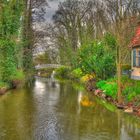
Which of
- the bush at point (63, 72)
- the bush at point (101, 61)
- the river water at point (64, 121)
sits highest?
the bush at point (101, 61)

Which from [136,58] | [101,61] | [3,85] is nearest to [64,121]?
[136,58]

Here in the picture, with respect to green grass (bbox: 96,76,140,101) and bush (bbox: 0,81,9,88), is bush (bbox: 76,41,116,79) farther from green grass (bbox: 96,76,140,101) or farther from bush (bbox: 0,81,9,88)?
bush (bbox: 0,81,9,88)

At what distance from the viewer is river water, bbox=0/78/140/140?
16.2m

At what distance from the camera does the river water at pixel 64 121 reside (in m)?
16.2

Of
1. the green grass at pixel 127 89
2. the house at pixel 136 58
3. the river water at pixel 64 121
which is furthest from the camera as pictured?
the house at pixel 136 58

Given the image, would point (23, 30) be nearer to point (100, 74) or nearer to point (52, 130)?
point (100, 74)

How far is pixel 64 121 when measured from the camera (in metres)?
19.5

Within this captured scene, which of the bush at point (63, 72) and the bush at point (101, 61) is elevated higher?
the bush at point (101, 61)

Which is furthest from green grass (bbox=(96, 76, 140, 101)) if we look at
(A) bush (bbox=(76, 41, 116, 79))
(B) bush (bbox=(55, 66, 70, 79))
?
(B) bush (bbox=(55, 66, 70, 79))

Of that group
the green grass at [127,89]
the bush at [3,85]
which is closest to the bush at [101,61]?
the green grass at [127,89]

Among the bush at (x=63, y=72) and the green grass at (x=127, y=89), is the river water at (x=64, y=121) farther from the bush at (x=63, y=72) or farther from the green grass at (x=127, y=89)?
the bush at (x=63, y=72)

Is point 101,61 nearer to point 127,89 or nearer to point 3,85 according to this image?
point 3,85

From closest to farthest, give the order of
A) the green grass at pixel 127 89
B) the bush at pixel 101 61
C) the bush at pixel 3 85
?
the green grass at pixel 127 89 → the bush at pixel 3 85 → the bush at pixel 101 61

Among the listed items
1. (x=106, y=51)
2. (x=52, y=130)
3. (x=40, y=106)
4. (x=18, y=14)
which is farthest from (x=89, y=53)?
Result: (x=52, y=130)
